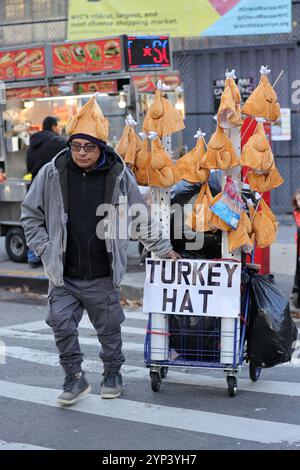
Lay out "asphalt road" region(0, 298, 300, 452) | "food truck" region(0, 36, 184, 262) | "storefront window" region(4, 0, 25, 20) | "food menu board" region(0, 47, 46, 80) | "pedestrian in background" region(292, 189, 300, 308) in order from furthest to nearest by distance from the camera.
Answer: "storefront window" region(4, 0, 25, 20) → "food menu board" region(0, 47, 46, 80) → "food truck" region(0, 36, 184, 262) → "pedestrian in background" region(292, 189, 300, 308) → "asphalt road" region(0, 298, 300, 452)

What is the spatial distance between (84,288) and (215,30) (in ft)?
33.4

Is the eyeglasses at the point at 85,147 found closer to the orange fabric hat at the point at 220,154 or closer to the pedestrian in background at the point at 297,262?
the orange fabric hat at the point at 220,154

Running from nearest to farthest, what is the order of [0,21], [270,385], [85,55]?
[270,385], [85,55], [0,21]

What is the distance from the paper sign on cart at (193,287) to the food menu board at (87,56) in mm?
6927

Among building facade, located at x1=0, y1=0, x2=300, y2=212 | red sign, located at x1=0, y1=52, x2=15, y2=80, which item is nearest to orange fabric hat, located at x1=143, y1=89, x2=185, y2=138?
red sign, located at x1=0, y1=52, x2=15, y2=80

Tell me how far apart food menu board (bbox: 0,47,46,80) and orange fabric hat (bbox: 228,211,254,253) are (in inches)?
305

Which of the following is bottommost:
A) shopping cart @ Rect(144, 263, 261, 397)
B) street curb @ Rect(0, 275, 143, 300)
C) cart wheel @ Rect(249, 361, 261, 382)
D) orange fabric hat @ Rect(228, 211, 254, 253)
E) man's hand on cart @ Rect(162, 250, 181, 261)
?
street curb @ Rect(0, 275, 143, 300)

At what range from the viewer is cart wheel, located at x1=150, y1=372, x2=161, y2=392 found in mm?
6320

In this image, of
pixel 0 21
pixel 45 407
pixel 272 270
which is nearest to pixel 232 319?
pixel 45 407

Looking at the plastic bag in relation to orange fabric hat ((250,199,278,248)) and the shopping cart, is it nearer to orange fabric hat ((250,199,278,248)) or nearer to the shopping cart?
orange fabric hat ((250,199,278,248))

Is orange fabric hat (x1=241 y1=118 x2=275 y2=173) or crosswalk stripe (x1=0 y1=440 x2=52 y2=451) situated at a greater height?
orange fabric hat (x1=241 y1=118 x2=275 y2=173)

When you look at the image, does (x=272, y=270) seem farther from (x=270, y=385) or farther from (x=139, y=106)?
(x=270, y=385)

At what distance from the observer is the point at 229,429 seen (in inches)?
218

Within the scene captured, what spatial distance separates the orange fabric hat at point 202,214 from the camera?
20.2 ft
